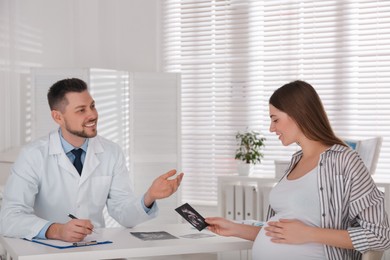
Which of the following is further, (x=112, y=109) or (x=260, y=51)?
(x=260, y=51)

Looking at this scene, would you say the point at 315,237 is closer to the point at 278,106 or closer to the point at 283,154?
the point at 278,106

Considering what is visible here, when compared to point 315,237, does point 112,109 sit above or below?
above

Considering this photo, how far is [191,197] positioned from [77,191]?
260 centimetres

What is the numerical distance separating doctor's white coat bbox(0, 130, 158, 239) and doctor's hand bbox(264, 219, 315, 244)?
715 millimetres

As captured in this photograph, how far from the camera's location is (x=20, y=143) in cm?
553

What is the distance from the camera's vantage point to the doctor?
311cm

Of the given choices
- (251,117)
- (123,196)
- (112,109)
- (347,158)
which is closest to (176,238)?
(123,196)

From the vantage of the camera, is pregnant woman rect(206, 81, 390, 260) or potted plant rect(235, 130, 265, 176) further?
Result: potted plant rect(235, 130, 265, 176)

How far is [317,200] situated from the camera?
2.68 meters

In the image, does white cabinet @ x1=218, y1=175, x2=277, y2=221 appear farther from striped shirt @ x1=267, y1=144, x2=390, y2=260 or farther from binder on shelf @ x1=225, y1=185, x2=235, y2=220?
striped shirt @ x1=267, y1=144, x2=390, y2=260

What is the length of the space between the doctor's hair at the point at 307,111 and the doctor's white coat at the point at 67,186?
2.80 feet

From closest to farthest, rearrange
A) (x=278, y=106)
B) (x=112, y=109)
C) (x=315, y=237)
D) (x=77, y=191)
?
(x=315, y=237)
(x=278, y=106)
(x=77, y=191)
(x=112, y=109)

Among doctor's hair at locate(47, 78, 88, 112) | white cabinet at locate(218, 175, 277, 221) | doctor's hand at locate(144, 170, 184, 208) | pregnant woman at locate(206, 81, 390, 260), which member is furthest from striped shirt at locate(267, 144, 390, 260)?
white cabinet at locate(218, 175, 277, 221)

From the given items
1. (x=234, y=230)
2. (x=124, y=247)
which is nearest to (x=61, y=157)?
(x=124, y=247)
